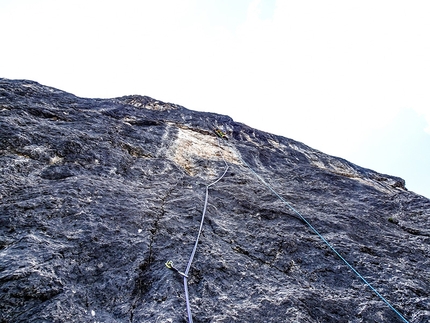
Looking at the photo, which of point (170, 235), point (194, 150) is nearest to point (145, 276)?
point (170, 235)

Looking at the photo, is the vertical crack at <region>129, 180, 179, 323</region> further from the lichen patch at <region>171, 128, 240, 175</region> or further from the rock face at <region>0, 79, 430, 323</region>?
the lichen patch at <region>171, 128, 240, 175</region>

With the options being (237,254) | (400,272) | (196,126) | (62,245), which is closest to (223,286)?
(237,254)

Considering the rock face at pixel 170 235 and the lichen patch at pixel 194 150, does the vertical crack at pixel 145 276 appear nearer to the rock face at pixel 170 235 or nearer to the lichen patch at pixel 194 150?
the rock face at pixel 170 235

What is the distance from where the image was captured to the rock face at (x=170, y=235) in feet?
8.48

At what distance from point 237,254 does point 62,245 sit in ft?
6.53

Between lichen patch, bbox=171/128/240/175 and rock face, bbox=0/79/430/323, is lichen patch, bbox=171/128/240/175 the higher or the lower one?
the higher one

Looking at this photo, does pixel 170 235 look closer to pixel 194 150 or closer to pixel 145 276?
pixel 145 276

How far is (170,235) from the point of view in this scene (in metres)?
3.55

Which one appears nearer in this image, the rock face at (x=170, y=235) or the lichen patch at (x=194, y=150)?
the rock face at (x=170, y=235)

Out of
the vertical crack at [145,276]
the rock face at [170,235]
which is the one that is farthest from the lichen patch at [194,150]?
the vertical crack at [145,276]

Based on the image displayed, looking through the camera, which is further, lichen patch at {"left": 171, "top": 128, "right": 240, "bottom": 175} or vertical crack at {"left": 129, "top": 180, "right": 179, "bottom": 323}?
lichen patch at {"left": 171, "top": 128, "right": 240, "bottom": 175}

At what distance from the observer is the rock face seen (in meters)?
2.58

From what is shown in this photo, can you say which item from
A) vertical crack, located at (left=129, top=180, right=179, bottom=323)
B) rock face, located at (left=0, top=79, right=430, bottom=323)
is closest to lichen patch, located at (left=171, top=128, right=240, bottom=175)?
rock face, located at (left=0, top=79, right=430, bottom=323)

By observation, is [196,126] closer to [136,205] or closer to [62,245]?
[136,205]
